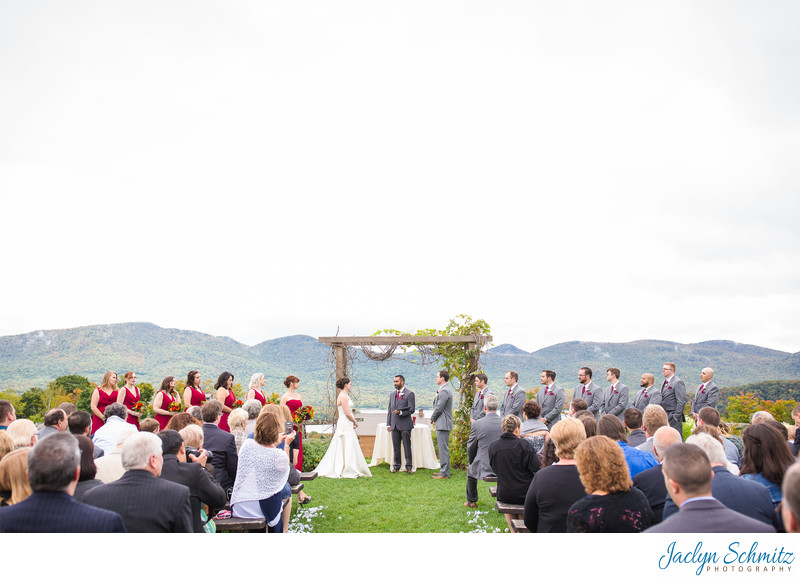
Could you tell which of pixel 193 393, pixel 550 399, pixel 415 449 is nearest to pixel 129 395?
pixel 193 393

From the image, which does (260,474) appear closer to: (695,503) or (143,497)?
(143,497)

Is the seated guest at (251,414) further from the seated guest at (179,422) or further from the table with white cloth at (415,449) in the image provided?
the table with white cloth at (415,449)

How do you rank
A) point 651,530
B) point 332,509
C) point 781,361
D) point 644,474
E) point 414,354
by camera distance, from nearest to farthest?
point 651,530, point 644,474, point 332,509, point 414,354, point 781,361

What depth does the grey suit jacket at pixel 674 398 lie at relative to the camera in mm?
8805

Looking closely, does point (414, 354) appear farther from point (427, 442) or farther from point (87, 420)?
point (87, 420)

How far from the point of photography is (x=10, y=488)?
9.14ft

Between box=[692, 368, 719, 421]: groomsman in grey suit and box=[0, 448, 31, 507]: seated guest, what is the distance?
906cm

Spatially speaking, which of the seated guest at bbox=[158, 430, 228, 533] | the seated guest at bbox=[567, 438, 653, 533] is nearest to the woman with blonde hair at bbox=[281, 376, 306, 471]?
the seated guest at bbox=[158, 430, 228, 533]

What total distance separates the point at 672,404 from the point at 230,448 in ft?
24.1

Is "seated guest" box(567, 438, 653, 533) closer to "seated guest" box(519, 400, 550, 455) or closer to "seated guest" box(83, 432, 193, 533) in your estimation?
"seated guest" box(83, 432, 193, 533)

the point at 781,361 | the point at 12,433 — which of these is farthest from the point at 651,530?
the point at 781,361

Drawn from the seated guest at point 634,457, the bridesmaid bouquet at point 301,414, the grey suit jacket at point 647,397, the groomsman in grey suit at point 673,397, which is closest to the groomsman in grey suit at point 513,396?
the grey suit jacket at point 647,397

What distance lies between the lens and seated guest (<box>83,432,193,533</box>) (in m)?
2.75

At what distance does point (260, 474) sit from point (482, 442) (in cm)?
304
